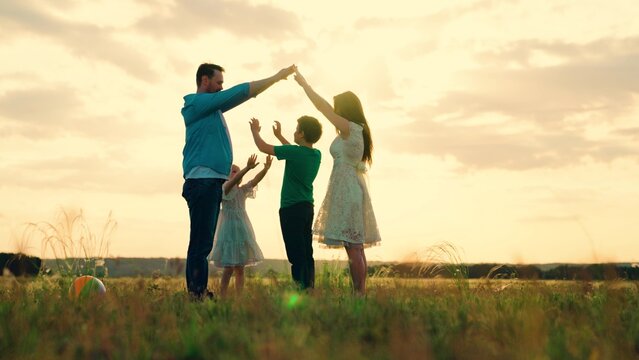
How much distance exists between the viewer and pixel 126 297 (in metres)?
6.94

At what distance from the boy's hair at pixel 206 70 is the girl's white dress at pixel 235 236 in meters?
2.26

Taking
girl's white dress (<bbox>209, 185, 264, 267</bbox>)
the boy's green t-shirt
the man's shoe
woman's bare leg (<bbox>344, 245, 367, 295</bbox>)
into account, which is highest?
the boy's green t-shirt

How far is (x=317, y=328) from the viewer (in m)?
5.07

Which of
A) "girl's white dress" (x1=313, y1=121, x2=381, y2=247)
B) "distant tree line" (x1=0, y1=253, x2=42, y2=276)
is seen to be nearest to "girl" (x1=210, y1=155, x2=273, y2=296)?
"girl's white dress" (x1=313, y1=121, x2=381, y2=247)

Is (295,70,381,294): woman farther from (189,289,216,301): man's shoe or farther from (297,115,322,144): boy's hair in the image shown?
(189,289,216,301): man's shoe

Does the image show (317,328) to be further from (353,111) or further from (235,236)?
(235,236)

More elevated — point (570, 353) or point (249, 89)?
point (249, 89)

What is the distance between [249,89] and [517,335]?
→ 13.5 feet

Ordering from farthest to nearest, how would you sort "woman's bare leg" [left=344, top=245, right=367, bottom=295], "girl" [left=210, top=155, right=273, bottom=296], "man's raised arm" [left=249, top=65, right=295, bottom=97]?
"girl" [left=210, top=155, right=273, bottom=296]
"woman's bare leg" [left=344, top=245, right=367, bottom=295]
"man's raised arm" [left=249, top=65, right=295, bottom=97]

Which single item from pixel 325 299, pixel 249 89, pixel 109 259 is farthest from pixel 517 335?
pixel 109 259

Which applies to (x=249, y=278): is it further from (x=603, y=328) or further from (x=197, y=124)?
(x=603, y=328)

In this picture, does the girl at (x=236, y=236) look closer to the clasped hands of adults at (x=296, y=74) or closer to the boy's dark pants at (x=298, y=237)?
the boy's dark pants at (x=298, y=237)

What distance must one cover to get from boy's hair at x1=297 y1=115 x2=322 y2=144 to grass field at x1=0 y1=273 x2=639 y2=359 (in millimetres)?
2278

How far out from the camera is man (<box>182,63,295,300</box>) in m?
7.52
